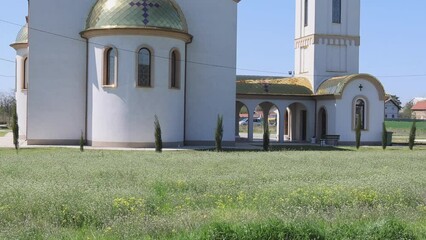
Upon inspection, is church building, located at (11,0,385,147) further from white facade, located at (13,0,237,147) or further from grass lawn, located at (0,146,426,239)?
grass lawn, located at (0,146,426,239)

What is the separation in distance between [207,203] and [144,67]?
58.5ft

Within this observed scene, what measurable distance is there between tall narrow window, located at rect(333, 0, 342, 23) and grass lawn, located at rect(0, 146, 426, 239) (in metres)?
23.1

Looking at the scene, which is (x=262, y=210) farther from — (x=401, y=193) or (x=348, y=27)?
(x=348, y=27)

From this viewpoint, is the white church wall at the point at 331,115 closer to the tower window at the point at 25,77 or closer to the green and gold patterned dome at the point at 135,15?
the green and gold patterned dome at the point at 135,15

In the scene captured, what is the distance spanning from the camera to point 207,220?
30.3 feet

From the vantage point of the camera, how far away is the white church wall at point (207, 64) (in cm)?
3052

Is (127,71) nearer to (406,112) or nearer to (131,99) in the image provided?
(131,99)

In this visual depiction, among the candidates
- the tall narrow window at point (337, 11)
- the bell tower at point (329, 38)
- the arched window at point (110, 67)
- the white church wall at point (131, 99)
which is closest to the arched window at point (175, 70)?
the white church wall at point (131, 99)

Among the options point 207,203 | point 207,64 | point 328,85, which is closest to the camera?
point 207,203

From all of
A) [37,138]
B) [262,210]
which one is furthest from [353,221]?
[37,138]

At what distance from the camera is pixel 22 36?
34156mm

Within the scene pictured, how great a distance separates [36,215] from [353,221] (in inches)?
198

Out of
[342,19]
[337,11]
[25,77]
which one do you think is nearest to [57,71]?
[25,77]

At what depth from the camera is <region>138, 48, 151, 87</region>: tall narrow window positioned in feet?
91.7
